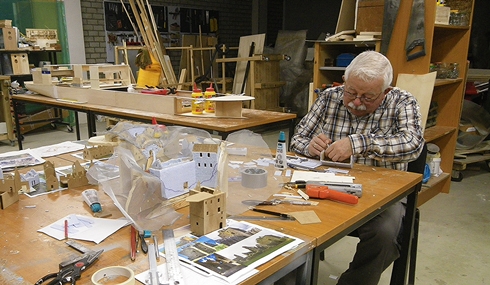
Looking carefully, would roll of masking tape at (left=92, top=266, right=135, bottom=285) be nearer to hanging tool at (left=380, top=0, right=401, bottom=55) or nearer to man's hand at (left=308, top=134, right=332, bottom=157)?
man's hand at (left=308, top=134, right=332, bottom=157)

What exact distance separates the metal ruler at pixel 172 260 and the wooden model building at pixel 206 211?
8 centimetres

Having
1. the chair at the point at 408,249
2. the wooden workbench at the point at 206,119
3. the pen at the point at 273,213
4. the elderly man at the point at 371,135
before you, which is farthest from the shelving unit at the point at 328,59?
the pen at the point at 273,213

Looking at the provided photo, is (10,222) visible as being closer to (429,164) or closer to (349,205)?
(349,205)

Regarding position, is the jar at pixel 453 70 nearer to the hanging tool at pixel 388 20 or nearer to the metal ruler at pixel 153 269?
the hanging tool at pixel 388 20

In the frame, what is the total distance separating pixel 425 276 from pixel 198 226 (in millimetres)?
1668

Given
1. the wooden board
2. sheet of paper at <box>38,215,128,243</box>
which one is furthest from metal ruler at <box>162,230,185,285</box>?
the wooden board

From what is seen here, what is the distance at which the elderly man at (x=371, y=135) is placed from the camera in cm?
167

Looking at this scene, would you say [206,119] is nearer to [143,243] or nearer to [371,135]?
[371,135]

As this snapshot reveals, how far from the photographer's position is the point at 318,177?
5.17ft

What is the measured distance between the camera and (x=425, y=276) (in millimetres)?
2236

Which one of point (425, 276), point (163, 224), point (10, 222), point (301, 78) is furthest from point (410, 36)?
point (301, 78)

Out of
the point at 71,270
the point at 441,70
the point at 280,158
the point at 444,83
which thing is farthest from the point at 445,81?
the point at 71,270

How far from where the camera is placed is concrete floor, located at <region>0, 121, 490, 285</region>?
7.39 ft

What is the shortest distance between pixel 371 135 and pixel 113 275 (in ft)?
4.30
